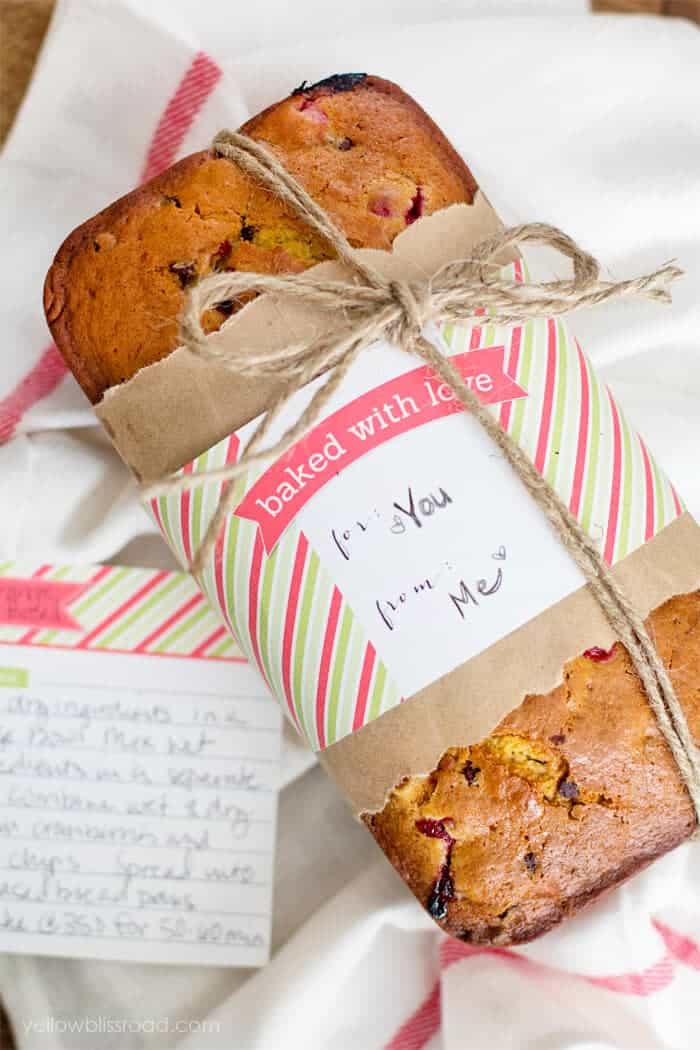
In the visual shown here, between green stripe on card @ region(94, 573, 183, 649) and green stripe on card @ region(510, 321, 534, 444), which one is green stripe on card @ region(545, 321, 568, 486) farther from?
green stripe on card @ region(94, 573, 183, 649)

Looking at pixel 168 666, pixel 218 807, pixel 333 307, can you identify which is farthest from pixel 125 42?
pixel 218 807

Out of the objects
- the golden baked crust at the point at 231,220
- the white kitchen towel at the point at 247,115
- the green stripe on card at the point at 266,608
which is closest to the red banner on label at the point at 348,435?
the green stripe on card at the point at 266,608

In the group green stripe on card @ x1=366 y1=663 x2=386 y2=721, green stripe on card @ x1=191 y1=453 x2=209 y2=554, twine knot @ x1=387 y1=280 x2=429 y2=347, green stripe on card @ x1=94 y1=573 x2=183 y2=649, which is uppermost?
twine knot @ x1=387 y1=280 x2=429 y2=347

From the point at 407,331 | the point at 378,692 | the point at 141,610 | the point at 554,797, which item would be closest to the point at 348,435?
the point at 407,331

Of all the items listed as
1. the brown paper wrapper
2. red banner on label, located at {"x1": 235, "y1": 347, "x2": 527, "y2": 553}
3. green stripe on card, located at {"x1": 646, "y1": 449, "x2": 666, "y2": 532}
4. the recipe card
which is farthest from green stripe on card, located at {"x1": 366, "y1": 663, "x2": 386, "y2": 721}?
the recipe card

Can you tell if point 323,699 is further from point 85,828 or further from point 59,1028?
point 59,1028

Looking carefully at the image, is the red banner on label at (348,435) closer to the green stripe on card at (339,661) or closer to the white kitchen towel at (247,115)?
the green stripe on card at (339,661)
